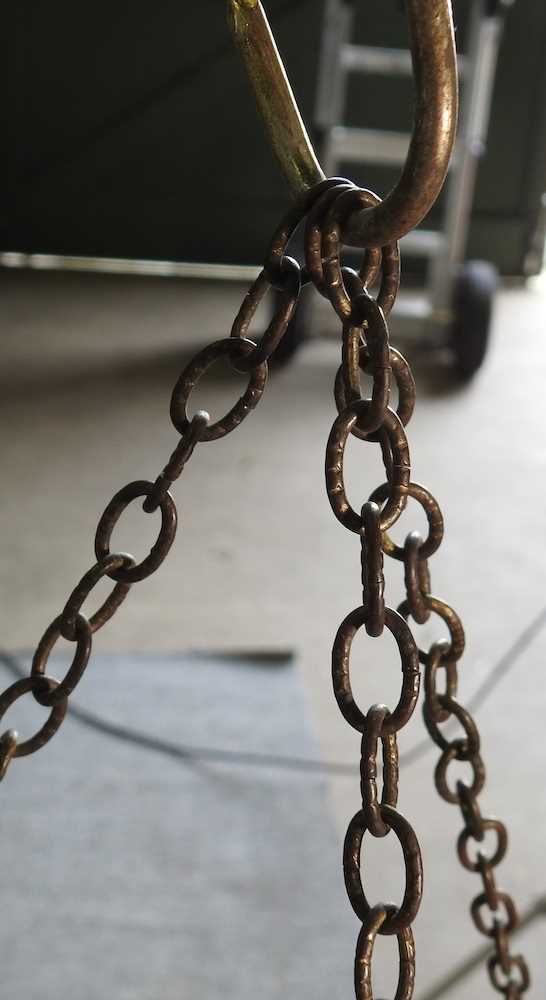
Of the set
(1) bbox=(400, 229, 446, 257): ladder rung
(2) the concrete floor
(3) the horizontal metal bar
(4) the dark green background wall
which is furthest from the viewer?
(3) the horizontal metal bar

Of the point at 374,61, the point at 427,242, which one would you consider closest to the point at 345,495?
the point at 374,61

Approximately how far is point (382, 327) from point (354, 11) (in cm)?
380

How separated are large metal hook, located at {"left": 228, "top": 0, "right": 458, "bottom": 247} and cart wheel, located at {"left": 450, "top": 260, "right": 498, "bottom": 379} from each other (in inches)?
107

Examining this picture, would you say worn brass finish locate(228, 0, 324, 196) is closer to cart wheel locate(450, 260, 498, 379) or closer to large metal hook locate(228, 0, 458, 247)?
large metal hook locate(228, 0, 458, 247)

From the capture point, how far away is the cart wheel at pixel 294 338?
3156 mm

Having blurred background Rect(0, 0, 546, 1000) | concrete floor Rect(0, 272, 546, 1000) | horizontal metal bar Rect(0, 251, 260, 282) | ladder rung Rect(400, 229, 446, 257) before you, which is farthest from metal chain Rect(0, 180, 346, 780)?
horizontal metal bar Rect(0, 251, 260, 282)

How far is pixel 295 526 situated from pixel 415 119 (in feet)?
6.15

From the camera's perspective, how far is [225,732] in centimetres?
165

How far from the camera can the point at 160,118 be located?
3969mm

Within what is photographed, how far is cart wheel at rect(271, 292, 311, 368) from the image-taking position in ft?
10.4

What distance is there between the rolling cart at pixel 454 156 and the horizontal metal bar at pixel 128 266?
35.3 inches

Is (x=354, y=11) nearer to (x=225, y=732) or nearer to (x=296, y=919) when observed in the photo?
(x=225, y=732)

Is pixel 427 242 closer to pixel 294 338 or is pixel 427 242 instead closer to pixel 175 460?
pixel 294 338

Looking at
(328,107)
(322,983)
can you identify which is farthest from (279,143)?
(328,107)
